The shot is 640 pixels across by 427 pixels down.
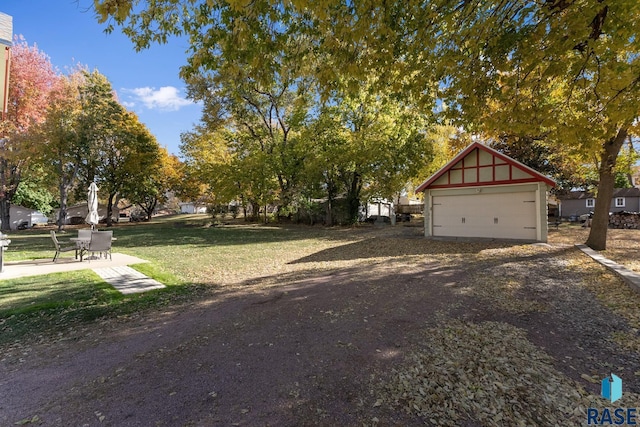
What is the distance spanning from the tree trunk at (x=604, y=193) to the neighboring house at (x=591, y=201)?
2923 cm

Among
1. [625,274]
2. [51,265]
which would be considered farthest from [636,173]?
[51,265]

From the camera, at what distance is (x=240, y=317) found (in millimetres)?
4676

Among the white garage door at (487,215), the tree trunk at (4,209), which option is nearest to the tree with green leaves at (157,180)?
the tree trunk at (4,209)

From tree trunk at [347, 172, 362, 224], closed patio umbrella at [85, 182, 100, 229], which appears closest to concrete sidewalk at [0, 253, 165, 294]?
closed patio umbrella at [85, 182, 100, 229]

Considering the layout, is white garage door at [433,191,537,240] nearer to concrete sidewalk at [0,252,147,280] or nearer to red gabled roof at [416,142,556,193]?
red gabled roof at [416,142,556,193]

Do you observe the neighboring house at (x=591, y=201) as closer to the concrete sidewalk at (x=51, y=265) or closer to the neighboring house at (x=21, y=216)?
the concrete sidewalk at (x=51, y=265)

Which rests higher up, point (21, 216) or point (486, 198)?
point (486, 198)

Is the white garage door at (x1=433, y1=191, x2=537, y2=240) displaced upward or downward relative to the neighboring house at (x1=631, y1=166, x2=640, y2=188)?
downward

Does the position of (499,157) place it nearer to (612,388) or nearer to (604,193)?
(604,193)

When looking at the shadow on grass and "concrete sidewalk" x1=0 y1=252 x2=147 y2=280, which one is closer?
"concrete sidewalk" x1=0 y1=252 x2=147 y2=280

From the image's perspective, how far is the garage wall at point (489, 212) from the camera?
496 inches

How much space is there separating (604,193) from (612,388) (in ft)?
37.2

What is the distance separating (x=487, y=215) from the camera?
544 inches

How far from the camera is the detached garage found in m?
12.6
